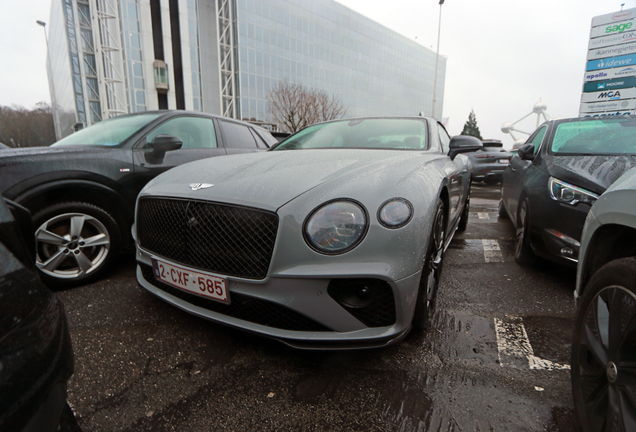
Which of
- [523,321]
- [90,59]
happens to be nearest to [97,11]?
[90,59]

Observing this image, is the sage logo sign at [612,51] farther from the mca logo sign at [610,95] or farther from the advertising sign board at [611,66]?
the mca logo sign at [610,95]

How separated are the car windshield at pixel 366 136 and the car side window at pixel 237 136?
1.14m

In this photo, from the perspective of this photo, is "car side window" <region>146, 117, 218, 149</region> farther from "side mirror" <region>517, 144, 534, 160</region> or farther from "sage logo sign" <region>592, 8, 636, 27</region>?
"sage logo sign" <region>592, 8, 636, 27</region>

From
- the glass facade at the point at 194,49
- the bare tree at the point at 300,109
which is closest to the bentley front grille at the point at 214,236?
the bare tree at the point at 300,109

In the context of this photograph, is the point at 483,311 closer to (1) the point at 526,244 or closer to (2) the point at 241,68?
(1) the point at 526,244

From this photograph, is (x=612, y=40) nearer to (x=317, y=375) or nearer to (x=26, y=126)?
(x=317, y=375)

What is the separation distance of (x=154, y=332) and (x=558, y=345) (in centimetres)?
242

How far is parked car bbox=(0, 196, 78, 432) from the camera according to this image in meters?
0.60

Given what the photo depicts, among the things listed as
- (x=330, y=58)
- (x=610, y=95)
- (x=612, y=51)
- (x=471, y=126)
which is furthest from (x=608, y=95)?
(x=471, y=126)

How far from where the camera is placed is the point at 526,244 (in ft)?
10.0

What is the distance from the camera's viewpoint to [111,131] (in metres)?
3.24

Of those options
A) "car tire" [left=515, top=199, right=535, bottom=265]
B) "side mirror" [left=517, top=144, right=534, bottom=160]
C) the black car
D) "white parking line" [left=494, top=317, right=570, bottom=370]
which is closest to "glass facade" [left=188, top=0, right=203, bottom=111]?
the black car

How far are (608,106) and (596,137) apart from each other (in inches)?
584

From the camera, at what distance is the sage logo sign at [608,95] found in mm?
13453
